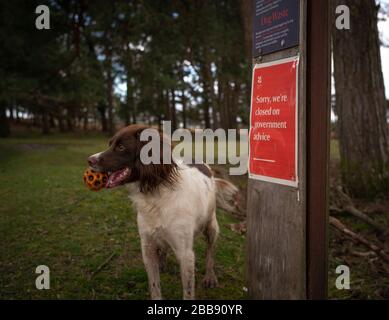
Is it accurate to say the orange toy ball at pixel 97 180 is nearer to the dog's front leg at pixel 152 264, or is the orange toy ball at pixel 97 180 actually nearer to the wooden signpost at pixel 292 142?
the dog's front leg at pixel 152 264

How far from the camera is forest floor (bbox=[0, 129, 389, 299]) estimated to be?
4156mm

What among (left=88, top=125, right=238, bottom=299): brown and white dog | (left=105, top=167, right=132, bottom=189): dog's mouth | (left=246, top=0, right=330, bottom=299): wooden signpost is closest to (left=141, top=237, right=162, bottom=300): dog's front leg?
(left=88, top=125, right=238, bottom=299): brown and white dog

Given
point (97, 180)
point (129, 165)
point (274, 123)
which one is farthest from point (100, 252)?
point (274, 123)

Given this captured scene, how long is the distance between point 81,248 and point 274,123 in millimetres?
3527

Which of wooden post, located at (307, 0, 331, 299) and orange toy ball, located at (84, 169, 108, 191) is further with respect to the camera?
orange toy ball, located at (84, 169, 108, 191)

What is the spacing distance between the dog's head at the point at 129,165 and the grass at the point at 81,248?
1.39 metres

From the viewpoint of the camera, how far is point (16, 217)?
6609 mm

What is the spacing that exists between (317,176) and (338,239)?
11.1 feet

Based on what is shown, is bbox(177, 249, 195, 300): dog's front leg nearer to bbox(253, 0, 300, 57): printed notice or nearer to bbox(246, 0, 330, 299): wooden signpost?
bbox(246, 0, 330, 299): wooden signpost

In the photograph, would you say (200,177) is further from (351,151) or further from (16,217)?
(351,151)

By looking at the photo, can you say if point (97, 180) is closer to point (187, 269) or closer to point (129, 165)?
point (129, 165)

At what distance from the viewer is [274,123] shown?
119 inches

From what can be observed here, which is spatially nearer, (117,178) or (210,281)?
(117,178)
